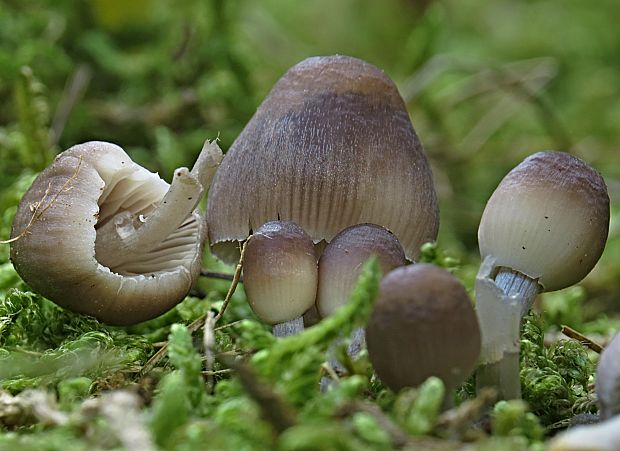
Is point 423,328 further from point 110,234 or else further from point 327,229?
point 110,234

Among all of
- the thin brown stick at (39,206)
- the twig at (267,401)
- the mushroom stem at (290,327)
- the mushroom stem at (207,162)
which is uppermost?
the mushroom stem at (207,162)

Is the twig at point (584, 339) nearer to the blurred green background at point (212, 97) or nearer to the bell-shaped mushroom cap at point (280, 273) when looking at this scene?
the bell-shaped mushroom cap at point (280, 273)

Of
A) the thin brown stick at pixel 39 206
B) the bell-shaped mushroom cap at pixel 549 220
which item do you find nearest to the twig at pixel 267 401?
the bell-shaped mushroom cap at pixel 549 220

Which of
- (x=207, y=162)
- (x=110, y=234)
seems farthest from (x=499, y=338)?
(x=110, y=234)

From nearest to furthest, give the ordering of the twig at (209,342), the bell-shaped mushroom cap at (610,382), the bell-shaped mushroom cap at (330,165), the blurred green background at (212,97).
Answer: the bell-shaped mushroom cap at (610,382)
the twig at (209,342)
the bell-shaped mushroom cap at (330,165)
the blurred green background at (212,97)

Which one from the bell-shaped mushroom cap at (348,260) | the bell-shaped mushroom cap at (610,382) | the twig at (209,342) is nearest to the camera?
the bell-shaped mushroom cap at (610,382)

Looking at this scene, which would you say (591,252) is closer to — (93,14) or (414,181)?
(414,181)

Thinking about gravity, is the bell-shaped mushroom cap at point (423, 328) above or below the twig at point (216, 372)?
above
